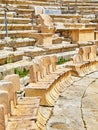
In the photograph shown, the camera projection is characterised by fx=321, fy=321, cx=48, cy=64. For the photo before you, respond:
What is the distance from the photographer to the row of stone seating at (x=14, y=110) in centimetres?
356

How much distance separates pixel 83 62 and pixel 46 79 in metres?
2.62

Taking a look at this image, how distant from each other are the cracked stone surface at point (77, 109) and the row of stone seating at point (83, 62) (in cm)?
84

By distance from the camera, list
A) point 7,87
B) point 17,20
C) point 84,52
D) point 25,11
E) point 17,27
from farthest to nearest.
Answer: point 25,11 < point 17,20 < point 17,27 < point 84,52 < point 7,87

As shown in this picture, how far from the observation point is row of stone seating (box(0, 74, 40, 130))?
11.7 feet

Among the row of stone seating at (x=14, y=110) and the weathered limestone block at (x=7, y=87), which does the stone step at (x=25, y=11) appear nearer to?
the row of stone seating at (x=14, y=110)

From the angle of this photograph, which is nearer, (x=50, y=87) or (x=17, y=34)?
(x=50, y=87)

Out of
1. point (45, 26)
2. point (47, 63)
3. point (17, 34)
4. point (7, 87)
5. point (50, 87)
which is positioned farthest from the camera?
point (45, 26)

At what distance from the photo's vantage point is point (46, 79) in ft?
19.8

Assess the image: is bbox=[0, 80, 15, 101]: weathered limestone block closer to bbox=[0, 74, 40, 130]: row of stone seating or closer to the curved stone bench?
bbox=[0, 74, 40, 130]: row of stone seating

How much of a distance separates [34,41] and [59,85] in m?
4.20

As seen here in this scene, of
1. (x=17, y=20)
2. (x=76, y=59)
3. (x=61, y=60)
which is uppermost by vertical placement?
(x=17, y=20)

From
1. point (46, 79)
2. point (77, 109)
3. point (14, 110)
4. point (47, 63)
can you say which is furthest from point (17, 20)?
point (14, 110)

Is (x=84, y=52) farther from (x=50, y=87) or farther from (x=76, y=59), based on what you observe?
(x=50, y=87)

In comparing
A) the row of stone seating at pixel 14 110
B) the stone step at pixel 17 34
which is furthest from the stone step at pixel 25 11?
the row of stone seating at pixel 14 110
